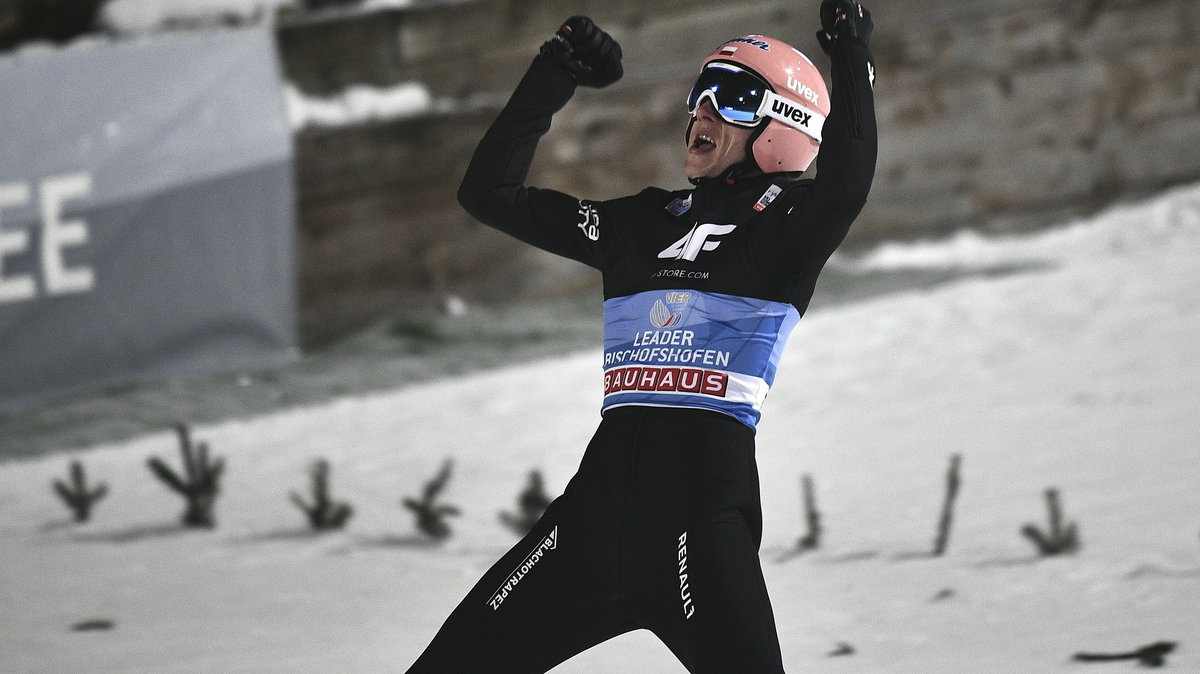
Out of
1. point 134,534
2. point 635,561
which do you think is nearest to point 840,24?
point 635,561

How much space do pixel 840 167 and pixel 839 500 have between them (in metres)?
3.96

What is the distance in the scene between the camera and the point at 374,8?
33.3 ft

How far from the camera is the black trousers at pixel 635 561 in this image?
2.93 m

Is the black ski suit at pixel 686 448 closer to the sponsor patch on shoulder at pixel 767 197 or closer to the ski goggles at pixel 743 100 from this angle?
the sponsor patch on shoulder at pixel 767 197

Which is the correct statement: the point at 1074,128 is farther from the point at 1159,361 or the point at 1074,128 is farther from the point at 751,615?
the point at 751,615

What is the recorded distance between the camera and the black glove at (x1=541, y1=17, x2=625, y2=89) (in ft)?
11.7

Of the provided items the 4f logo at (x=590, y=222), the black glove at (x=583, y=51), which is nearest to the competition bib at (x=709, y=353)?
the 4f logo at (x=590, y=222)

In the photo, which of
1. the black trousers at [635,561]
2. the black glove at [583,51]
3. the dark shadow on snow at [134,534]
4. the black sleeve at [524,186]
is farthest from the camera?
the dark shadow on snow at [134,534]

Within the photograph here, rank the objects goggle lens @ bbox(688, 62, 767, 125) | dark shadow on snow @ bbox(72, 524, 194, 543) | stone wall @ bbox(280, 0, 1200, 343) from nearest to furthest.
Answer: goggle lens @ bbox(688, 62, 767, 125)
dark shadow on snow @ bbox(72, 524, 194, 543)
stone wall @ bbox(280, 0, 1200, 343)

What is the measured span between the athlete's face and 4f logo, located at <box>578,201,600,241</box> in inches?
9.4

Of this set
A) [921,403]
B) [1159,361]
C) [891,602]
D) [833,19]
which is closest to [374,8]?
[921,403]

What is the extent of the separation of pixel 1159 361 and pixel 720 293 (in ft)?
18.9

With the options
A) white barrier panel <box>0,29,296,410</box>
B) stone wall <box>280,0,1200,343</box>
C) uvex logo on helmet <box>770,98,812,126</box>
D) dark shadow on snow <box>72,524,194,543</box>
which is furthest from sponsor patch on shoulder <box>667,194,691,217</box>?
stone wall <box>280,0,1200,343</box>

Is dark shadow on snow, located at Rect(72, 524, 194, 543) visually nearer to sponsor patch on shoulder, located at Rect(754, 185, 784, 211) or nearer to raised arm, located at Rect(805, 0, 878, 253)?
sponsor patch on shoulder, located at Rect(754, 185, 784, 211)
